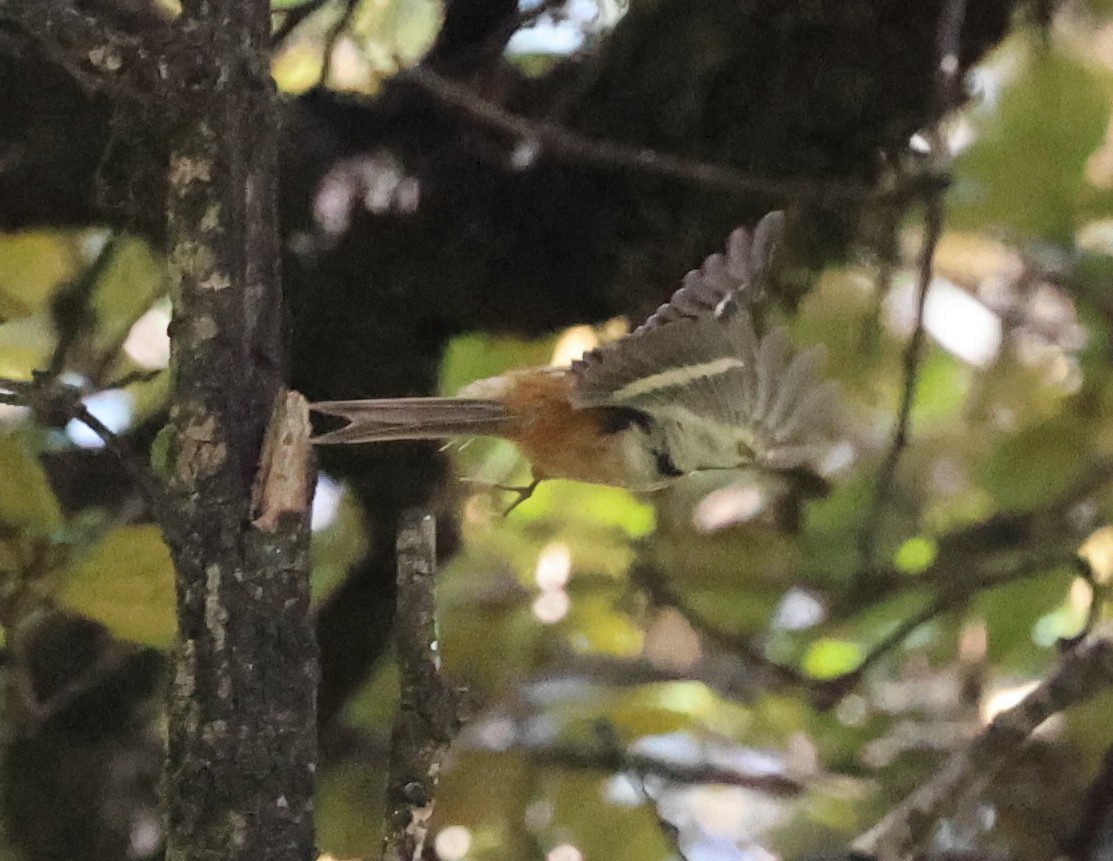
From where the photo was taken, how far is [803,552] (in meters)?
0.66

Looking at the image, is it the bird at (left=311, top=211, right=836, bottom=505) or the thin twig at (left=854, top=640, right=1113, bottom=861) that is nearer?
the bird at (left=311, top=211, right=836, bottom=505)

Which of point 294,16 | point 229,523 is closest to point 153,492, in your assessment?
point 229,523

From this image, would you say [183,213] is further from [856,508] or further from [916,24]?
[856,508]

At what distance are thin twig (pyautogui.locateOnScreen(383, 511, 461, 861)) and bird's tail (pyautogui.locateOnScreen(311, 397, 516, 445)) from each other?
40 millimetres

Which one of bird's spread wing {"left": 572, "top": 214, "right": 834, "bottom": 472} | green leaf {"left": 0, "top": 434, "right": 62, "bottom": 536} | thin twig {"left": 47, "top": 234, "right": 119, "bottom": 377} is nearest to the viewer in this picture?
bird's spread wing {"left": 572, "top": 214, "right": 834, "bottom": 472}

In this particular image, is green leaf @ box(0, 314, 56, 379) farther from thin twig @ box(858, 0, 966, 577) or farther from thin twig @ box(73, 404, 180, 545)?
thin twig @ box(858, 0, 966, 577)

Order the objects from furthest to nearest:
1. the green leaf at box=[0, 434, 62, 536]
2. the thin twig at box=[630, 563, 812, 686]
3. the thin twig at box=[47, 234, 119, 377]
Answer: the thin twig at box=[630, 563, 812, 686], the thin twig at box=[47, 234, 119, 377], the green leaf at box=[0, 434, 62, 536]

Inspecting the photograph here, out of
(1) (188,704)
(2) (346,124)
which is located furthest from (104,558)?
(2) (346,124)

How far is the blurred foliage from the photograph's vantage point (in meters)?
0.54

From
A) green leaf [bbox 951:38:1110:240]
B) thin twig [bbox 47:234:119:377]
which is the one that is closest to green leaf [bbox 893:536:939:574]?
green leaf [bbox 951:38:1110:240]

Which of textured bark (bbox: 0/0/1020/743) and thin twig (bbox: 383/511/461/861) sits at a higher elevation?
textured bark (bbox: 0/0/1020/743)

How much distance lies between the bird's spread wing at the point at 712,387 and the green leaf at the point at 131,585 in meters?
0.17

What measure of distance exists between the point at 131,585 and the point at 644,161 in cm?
24

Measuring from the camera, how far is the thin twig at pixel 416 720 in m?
0.31
